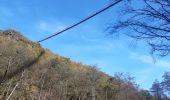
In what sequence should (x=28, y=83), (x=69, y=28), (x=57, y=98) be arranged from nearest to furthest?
1. (x=69, y=28)
2. (x=28, y=83)
3. (x=57, y=98)

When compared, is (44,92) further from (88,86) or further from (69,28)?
(69,28)

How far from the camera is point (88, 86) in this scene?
73312mm

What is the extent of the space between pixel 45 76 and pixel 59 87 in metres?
4.71

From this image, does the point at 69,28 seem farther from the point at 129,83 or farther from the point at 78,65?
the point at 78,65

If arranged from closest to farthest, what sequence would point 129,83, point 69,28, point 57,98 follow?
point 69,28, point 57,98, point 129,83

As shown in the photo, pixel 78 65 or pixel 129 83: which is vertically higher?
pixel 78 65

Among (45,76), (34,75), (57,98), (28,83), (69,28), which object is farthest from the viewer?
(57,98)

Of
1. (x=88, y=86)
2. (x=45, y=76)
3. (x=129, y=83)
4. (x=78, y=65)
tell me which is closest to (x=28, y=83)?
(x=45, y=76)

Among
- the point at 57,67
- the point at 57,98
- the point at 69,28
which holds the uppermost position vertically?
the point at 57,67

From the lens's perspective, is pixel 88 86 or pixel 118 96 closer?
pixel 88 86

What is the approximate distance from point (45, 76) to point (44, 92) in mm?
2763

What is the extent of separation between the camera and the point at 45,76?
2557 inches

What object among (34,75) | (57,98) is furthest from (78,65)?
(34,75)

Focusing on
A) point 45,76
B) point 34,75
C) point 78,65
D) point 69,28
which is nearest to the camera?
point 69,28
